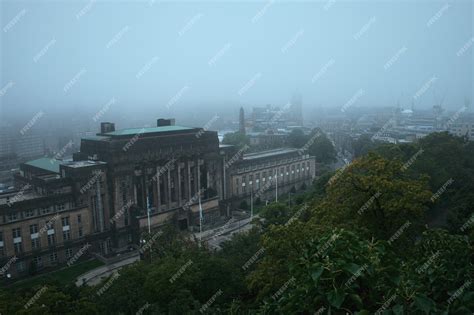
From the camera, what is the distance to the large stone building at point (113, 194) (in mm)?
33906

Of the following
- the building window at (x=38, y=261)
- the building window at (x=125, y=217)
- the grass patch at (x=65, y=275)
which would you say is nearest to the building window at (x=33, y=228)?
the building window at (x=38, y=261)

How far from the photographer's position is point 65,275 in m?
33.7

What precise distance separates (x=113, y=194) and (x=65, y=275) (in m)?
8.45

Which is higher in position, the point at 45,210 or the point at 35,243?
the point at 45,210

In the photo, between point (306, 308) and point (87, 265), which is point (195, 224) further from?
point (306, 308)

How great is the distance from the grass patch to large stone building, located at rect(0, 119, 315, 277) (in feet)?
3.97

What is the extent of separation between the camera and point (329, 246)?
727cm

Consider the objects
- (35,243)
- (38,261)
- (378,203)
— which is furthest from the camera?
(38,261)

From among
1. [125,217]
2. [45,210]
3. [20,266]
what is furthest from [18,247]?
[125,217]

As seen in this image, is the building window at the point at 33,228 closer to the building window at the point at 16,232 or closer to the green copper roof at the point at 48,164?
the building window at the point at 16,232

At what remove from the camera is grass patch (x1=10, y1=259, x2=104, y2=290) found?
31.7 m

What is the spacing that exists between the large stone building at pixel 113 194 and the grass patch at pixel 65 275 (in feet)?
3.97

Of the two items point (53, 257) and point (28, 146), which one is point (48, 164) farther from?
point (28, 146)

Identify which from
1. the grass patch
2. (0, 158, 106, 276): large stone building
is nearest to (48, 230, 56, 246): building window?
(0, 158, 106, 276): large stone building
